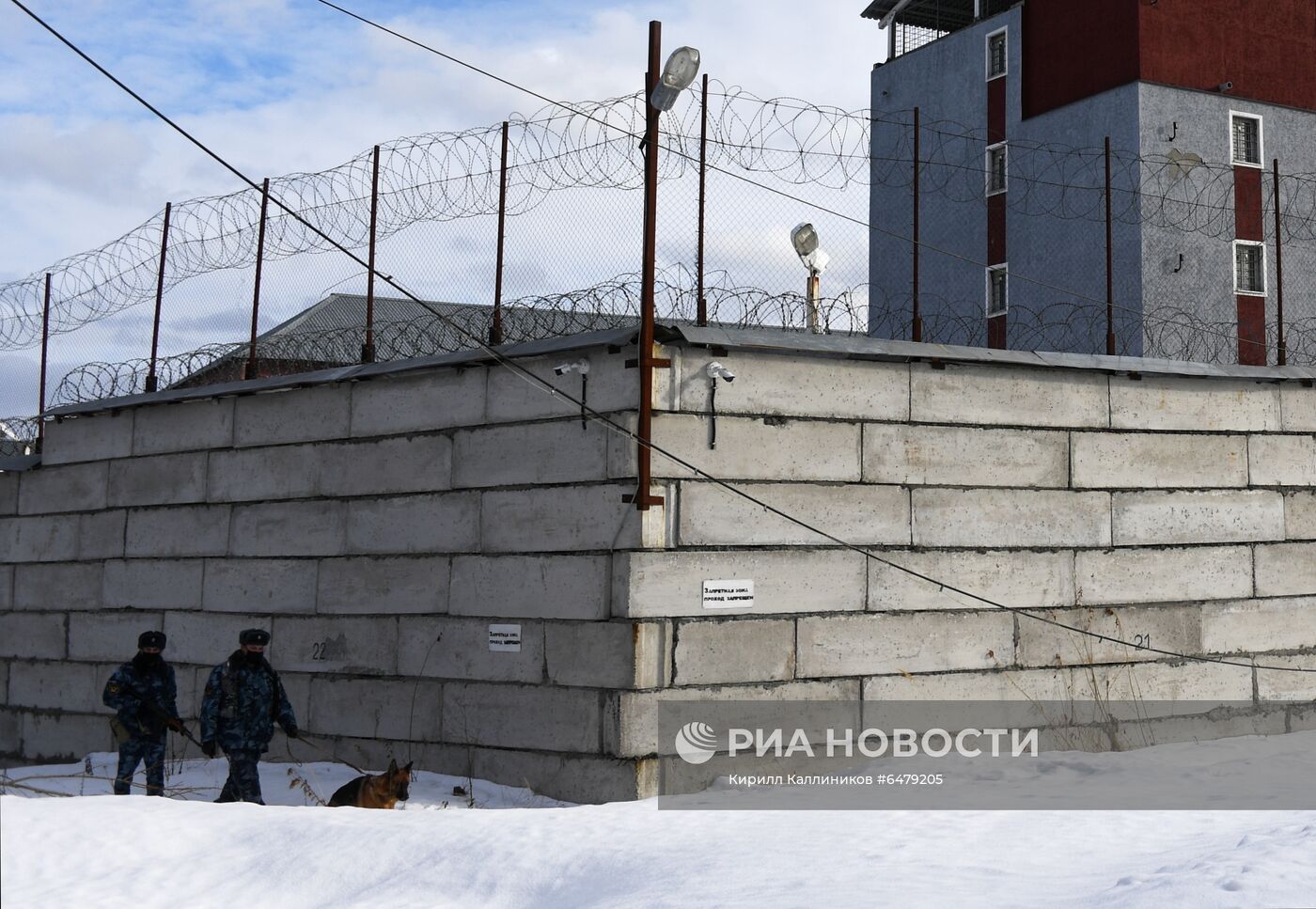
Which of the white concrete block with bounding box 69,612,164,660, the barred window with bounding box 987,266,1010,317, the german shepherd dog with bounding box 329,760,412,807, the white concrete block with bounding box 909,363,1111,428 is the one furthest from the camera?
the barred window with bounding box 987,266,1010,317

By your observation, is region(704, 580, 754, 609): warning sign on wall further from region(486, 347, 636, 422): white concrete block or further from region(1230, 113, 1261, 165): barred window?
region(1230, 113, 1261, 165): barred window

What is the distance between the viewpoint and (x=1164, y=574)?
10594 mm

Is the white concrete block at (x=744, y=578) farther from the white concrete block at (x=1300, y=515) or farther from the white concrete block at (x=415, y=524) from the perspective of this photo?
the white concrete block at (x=1300, y=515)

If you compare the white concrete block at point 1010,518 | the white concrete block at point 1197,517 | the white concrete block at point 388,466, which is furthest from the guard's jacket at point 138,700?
the white concrete block at point 1197,517

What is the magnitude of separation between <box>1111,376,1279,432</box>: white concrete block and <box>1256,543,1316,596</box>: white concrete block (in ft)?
3.26

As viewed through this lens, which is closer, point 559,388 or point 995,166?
point 559,388

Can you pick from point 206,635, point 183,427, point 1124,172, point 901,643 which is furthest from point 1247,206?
point 206,635

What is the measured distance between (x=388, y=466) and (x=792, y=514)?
3071mm

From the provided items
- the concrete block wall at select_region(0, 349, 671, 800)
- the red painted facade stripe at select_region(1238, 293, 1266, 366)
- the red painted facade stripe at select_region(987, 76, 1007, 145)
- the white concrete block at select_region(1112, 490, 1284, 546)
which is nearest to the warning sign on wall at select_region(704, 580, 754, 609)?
the concrete block wall at select_region(0, 349, 671, 800)

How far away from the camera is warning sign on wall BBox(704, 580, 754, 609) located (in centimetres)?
872

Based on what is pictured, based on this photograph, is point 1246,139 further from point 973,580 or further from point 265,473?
point 265,473

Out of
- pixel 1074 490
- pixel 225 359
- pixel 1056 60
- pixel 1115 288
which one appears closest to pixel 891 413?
pixel 1074 490

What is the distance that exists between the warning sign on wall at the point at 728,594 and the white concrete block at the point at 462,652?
1151 mm

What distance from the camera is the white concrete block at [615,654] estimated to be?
27.7 feet
